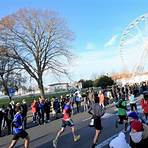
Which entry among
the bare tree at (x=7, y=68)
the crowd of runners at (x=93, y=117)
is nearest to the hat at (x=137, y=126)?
the crowd of runners at (x=93, y=117)

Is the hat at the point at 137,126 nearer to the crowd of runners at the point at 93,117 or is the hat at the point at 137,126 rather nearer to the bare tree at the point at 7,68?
the crowd of runners at the point at 93,117

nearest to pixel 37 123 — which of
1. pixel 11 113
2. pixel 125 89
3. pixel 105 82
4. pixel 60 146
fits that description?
pixel 11 113

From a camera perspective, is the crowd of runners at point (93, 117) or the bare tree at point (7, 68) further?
the bare tree at point (7, 68)

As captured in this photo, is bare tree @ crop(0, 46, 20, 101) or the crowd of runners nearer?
the crowd of runners

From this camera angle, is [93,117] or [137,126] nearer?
[137,126]

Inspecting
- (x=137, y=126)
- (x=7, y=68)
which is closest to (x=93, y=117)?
(x=137, y=126)

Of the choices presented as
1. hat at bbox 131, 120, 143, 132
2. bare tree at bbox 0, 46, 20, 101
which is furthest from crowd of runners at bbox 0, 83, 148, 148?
bare tree at bbox 0, 46, 20, 101

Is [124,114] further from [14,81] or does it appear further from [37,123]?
[14,81]

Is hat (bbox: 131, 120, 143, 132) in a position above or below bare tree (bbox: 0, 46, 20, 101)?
below

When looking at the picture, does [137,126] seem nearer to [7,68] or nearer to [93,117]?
[93,117]

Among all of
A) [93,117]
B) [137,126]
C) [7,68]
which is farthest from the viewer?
[7,68]

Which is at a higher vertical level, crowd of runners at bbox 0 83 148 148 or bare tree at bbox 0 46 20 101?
bare tree at bbox 0 46 20 101

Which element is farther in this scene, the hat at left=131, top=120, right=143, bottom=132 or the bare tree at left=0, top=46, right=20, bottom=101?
the bare tree at left=0, top=46, right=20, bottom=101

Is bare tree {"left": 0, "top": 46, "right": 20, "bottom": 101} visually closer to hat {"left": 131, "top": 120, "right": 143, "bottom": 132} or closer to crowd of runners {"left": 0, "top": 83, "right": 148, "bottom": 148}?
crowd of runners {"left": 0, "top": 83, "right": 148, "bottom": 148}
